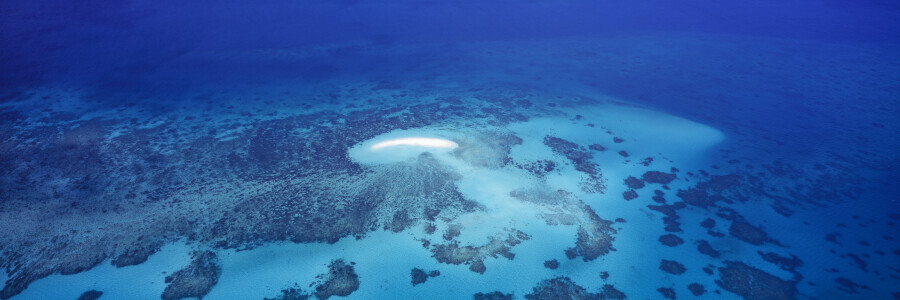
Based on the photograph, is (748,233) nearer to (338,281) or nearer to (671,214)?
(671,214)

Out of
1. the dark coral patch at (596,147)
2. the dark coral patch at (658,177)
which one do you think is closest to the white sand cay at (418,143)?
the dark coral patch at (596,147)

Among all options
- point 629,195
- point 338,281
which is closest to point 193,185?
point 338,281

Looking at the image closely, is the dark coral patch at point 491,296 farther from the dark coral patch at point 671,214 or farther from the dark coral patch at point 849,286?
the dark coral patch at point 849,286

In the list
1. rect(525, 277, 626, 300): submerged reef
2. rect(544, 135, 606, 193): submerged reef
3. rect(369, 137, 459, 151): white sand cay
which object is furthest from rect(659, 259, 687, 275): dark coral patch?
rect(369, 137, 459, 151): white sand cay

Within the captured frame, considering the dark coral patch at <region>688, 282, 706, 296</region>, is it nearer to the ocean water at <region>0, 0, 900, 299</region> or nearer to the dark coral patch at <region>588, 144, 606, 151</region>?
the ocean water at <region>0, 0, 900, 299</region>

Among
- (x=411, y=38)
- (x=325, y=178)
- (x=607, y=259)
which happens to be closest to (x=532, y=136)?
(x=607, y=259)
